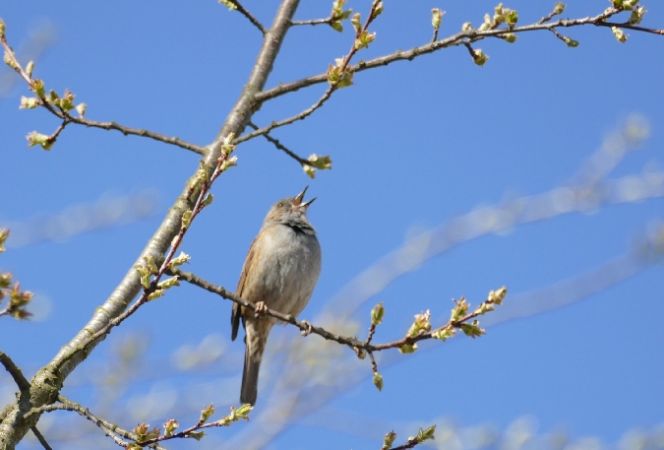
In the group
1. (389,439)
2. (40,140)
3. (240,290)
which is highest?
(240,290)

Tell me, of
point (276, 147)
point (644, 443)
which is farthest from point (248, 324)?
point (644, 443)

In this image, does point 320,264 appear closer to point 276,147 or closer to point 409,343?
point 276,147

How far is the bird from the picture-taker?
7082mm

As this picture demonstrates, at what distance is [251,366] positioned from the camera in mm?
7281

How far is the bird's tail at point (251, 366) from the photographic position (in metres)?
7.12

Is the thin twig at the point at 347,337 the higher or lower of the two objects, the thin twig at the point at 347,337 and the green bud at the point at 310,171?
the lower

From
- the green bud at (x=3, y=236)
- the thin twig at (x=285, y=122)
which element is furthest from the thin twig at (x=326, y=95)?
the green bud at (x=3, y=236)

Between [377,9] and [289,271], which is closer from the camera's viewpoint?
[377,9]

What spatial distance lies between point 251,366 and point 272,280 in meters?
0.68

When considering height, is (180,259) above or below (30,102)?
below

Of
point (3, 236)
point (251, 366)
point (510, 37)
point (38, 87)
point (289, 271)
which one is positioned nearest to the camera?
point (3, 236)

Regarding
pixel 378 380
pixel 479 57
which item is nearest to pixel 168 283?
pixel 378 380

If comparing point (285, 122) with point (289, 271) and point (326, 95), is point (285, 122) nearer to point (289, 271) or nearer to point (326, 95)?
point (326, 95)

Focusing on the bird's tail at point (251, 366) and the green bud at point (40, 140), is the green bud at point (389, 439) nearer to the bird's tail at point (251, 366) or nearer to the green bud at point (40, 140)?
the green bud at point (40, 140)
